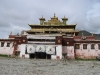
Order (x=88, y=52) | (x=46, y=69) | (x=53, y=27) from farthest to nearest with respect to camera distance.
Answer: (x=53, y=27), (x=88, y=52), (x=46, y=69)

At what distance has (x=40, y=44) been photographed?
103 ft

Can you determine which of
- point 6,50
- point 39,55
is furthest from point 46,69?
point 6,50

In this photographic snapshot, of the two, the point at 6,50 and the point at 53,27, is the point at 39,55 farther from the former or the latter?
the point at 53,27

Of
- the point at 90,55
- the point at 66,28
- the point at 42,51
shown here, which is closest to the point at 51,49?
the point at 42,51

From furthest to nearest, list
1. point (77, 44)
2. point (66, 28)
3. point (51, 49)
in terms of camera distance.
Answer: point (66, 28) < point (77, 44) < point (51, 49)

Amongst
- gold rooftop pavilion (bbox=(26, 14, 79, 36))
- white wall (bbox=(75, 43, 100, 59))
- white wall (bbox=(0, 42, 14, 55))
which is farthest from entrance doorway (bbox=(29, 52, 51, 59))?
gold rooftop pavilion (bbox=(26, 14, 79, 36))

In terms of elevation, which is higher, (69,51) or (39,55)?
(69,51)

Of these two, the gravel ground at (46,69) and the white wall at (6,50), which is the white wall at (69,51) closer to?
the white wall at (6,50)

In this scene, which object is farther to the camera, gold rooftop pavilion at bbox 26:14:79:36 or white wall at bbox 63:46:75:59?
gold rooftop pavilion at bbox 26:14:79:36

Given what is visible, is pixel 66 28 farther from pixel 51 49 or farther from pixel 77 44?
pixel 51 49

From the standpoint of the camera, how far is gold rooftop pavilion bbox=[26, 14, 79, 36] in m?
40.9

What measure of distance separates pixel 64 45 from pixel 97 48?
7.07 m

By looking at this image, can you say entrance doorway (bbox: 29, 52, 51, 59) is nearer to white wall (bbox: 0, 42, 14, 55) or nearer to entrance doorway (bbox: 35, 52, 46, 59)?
entrance doorway (bbox: 35, 52, 46, 59)

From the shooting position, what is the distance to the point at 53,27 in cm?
4259
